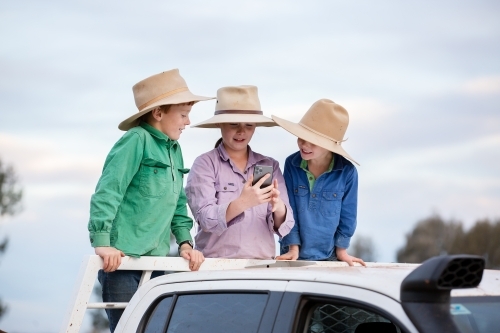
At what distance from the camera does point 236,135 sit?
553cm

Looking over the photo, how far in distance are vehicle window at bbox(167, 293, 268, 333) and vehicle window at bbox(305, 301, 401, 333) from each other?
0.22m

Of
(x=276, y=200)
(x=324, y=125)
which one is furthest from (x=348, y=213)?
(x=276, y=200)

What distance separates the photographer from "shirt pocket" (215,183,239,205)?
5398 millimetres

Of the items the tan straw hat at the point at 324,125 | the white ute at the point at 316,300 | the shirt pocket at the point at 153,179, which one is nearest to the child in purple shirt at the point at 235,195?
the tan straw hat at the point at 324,125

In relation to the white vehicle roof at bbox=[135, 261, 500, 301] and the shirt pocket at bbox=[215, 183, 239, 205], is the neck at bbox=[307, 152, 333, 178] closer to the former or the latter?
the shirt pocket at bbox=[215, 183, 239, 205]

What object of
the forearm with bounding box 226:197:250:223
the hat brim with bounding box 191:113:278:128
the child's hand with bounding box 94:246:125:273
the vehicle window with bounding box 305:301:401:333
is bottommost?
the vehicle window with bounding box 305:301:401:333

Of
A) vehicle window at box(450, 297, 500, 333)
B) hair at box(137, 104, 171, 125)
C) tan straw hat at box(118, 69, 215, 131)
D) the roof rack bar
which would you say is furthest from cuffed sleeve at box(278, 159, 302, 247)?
vehicle window at box(450, 297, 500, 333)

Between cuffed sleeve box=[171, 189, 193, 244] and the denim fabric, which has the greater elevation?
cuffed sleeve box=[171, 189, 193, 244]

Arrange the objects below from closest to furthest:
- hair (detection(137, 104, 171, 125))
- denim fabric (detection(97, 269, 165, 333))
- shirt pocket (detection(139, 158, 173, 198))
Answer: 1. denim fabric (detection(97, 269, 165, 333))
2. shirt pocket (detection(139, 158, 173, 198))
3. hair (detection(137, 104, 171, 125))

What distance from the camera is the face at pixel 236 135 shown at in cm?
552

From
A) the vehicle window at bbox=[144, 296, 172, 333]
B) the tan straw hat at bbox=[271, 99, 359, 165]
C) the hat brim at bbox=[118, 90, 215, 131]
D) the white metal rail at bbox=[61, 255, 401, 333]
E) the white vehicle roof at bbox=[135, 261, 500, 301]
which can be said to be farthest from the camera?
the tan straw hat at bbox=[271, 99, 359, 165]

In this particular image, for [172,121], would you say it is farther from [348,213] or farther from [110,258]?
[348,213]

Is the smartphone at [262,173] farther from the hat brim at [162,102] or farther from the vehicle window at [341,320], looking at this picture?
the vehicle window at [341,320]

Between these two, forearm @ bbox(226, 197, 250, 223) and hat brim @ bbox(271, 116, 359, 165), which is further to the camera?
hat brim @ bbox(271, 116, 359, 165)
